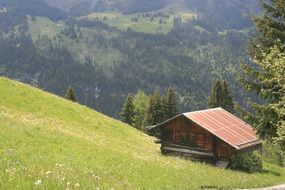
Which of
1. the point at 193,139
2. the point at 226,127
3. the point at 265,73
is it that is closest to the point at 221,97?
the point at 226,127

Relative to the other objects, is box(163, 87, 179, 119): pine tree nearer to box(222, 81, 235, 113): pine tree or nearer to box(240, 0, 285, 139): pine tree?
box(222, 81, 235, 113): pine tree

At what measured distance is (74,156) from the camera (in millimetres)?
27500

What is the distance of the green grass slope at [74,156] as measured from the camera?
41.3ft

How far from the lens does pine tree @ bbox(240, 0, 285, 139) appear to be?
25.5 m

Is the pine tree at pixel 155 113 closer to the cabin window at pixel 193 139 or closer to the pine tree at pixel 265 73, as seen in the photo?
the cabin window at pixel 193 139

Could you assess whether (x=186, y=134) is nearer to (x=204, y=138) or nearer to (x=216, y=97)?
(x=204, y=138)

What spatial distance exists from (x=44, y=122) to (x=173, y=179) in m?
16.7

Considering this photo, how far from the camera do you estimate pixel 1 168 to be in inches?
488

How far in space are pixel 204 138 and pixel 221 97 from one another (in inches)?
2193

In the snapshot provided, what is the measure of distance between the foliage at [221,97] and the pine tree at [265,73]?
77.7 metres

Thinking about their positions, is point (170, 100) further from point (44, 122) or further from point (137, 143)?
point (44, 122)

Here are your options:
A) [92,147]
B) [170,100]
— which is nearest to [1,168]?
[92,147]

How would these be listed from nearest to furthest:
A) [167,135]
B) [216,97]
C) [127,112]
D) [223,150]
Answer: [223,150] < [167,135] < [216,97] < [127,112]


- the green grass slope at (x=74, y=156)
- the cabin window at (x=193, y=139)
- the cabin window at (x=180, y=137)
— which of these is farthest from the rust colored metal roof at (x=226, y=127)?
the green grass slope at (x=74, y=156)
